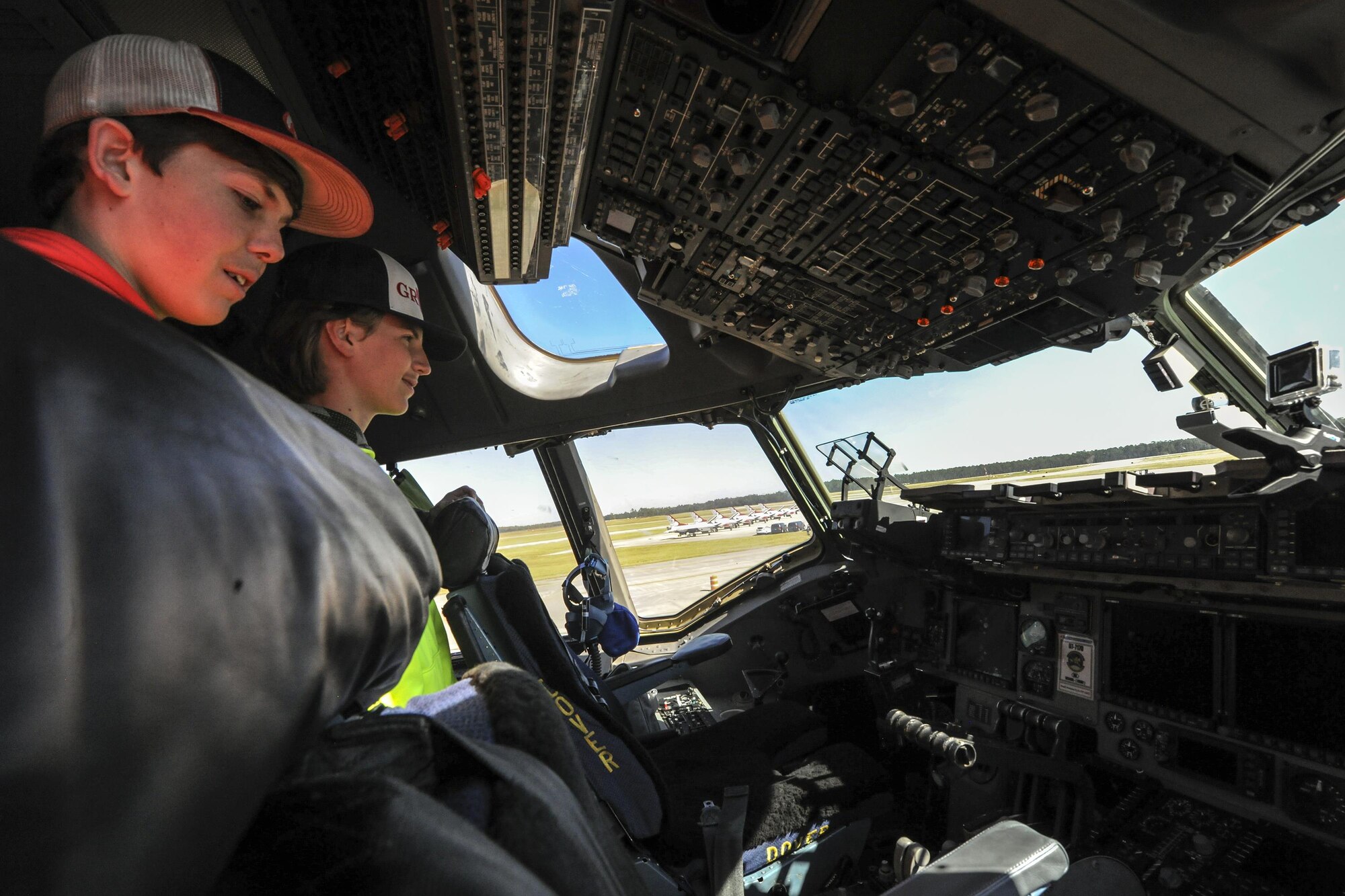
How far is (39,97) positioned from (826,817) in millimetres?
2953

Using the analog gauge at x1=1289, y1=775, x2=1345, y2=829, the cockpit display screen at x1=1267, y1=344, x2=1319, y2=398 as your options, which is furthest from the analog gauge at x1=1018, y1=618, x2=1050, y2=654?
the cockpit display screen at x1=1267, y1=344, x2=1319, y2=398

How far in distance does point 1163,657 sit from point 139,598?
280 centimetres

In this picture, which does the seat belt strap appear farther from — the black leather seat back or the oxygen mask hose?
the oxygen mask hose

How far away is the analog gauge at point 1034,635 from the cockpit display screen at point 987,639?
5 centimetres

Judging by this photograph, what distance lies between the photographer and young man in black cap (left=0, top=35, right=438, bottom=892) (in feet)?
0.69

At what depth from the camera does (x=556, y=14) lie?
1347 mm

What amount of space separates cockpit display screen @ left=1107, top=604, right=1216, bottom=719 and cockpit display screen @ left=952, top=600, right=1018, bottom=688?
1.38 ft

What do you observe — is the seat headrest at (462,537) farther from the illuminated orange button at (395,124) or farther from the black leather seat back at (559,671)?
the illuminated orange button at (395,124)

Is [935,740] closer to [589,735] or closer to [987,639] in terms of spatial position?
[987,639]

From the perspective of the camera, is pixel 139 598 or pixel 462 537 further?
pixel 462 537

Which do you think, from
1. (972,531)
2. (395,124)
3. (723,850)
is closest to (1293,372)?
(972,531)

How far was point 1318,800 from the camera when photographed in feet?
5.32

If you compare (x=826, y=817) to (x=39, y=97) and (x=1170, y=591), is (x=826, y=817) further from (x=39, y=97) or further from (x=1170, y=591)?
(x=39, y=97)

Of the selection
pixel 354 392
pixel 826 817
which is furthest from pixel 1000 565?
pixel 354 392
